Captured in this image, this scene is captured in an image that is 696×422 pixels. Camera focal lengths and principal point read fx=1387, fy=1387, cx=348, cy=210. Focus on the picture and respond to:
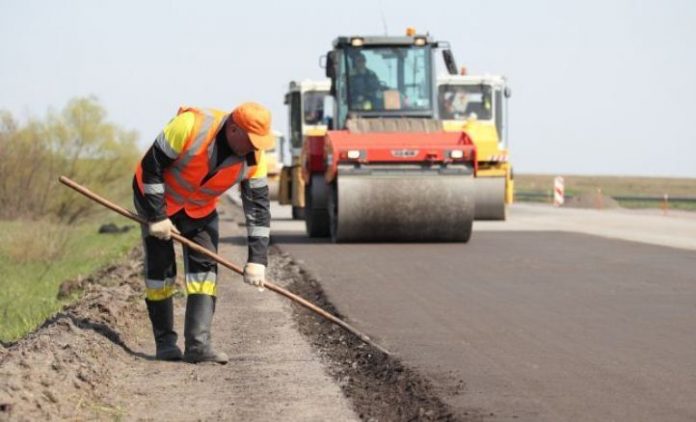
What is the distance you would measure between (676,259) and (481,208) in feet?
28.6

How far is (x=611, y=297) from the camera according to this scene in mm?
13000

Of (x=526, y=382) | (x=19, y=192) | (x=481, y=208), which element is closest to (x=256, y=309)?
(x=526, y=382)

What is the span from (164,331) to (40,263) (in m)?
14.3

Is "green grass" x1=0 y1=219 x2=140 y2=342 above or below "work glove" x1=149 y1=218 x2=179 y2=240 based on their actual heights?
below

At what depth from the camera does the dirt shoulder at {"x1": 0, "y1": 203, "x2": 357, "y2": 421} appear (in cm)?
706

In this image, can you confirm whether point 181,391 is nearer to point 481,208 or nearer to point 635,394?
point 635,394

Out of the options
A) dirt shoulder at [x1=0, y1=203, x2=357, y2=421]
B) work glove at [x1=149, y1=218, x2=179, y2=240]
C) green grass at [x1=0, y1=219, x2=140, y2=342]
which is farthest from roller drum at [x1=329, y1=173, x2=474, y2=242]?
work glove at [x1=149, y1=218, x2=179, y2=240]

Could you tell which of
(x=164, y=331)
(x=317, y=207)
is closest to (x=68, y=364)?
(x=164, y=331)

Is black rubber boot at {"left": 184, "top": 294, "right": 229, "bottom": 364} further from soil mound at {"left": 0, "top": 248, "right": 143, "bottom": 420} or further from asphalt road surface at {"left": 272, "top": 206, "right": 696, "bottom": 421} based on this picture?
asphalt road surface at {"left": 272, "top": 206, "right": 696, "bottom": 421}

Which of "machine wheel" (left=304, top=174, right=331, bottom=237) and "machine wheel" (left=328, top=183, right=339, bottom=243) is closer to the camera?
"machine wheel" (left=328, top=183, right=339, bottom=243)

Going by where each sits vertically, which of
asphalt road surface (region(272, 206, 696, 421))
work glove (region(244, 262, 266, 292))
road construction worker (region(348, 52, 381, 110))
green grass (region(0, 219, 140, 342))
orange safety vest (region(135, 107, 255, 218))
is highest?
road construction worker (region(348, 52, 381, 110))

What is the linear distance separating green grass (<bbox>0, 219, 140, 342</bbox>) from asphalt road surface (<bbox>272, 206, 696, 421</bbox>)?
3.17 meters

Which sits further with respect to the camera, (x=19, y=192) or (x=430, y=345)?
(x=19, y=192)

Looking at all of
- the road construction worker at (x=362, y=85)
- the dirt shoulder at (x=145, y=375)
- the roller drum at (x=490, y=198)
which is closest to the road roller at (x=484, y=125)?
the roller drum at (x=490, y=198)
